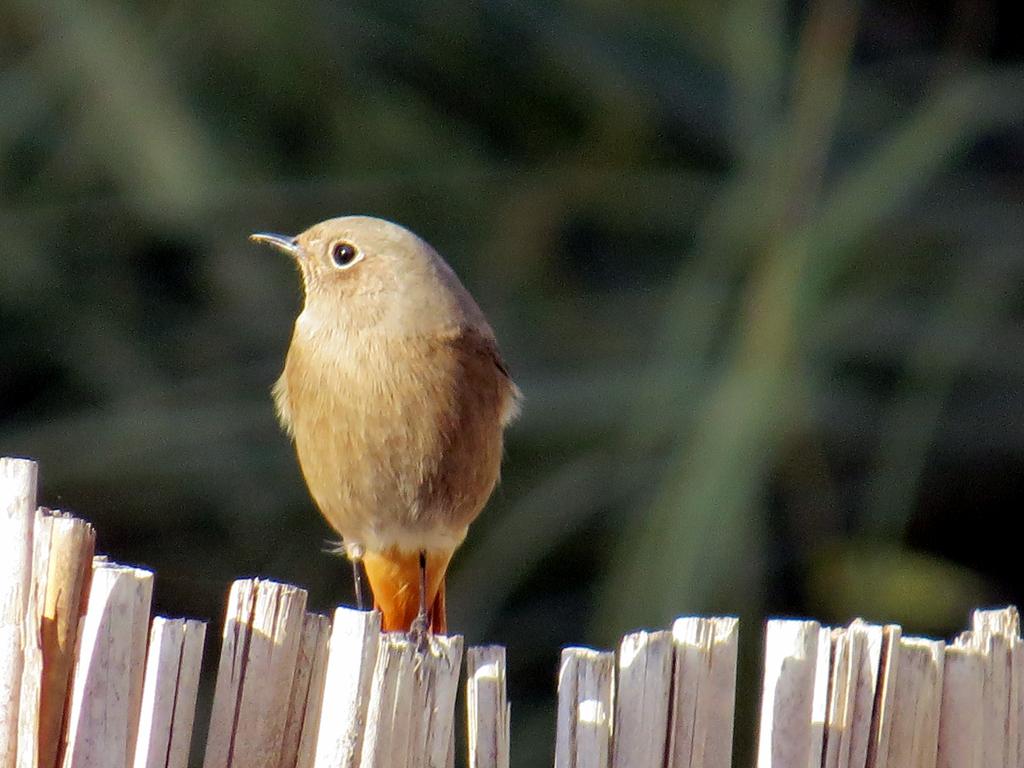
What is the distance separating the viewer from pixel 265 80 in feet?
18.1

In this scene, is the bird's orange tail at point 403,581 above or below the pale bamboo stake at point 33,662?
above

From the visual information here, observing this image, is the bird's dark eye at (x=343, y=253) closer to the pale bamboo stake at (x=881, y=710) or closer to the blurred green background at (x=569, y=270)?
the blurred green background at (x=569, y=270)

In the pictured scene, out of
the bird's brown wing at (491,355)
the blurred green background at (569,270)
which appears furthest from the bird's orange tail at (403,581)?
the blurred green background at (569,270)

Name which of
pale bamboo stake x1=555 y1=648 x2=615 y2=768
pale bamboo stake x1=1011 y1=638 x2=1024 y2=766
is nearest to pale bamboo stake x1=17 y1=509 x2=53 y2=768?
pale bamboo stake x1=555 y1=648 x2=615 y2=768

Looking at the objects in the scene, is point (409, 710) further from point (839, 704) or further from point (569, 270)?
point (569, 270)

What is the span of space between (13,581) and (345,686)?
17.6 inches

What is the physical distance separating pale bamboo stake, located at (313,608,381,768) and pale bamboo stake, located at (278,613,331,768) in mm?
113

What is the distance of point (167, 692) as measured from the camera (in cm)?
200

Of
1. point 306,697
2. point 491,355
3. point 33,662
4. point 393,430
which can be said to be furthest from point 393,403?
point 33,662

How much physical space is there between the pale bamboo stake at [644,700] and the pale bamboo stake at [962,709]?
397 millimetres

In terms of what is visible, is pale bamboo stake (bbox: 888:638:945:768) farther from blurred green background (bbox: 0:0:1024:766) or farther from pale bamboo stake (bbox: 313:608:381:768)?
blurred green background (bbox: 0:0:1024:766)

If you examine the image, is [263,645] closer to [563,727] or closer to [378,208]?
[563,727]

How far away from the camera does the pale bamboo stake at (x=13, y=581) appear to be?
2043 mm

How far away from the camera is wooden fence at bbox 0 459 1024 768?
197 cm
